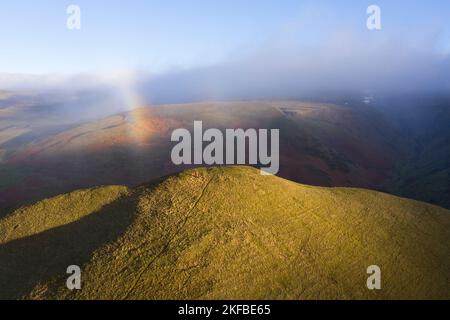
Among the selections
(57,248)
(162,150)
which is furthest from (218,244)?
(162,150)

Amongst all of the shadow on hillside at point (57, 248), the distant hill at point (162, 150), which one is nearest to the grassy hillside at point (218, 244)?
the shadow on hillside at point (57, 248)

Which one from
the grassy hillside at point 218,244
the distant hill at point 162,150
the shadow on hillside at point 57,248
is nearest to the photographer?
the grassy hillside at point 218,244

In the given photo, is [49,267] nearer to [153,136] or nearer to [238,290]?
[238,290]

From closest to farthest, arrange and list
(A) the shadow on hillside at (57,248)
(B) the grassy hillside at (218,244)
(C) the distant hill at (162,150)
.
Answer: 1. (B) the grassy hillside at (218,244)
2. (A) the shadow on hillside at (57,248)
3. (C) the distant hill at (162,150)

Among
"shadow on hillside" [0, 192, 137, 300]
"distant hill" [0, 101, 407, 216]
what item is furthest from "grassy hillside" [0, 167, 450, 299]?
"distant hill" [0, 101, 407, 216]

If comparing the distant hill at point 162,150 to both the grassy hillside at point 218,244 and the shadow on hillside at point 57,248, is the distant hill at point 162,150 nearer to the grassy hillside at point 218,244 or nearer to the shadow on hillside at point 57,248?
the shadow on hillside at point 57,248

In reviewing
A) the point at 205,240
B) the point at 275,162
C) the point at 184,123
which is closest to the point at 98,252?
the point at 205,240

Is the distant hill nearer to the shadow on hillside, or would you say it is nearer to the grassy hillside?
the shadow on hillside
